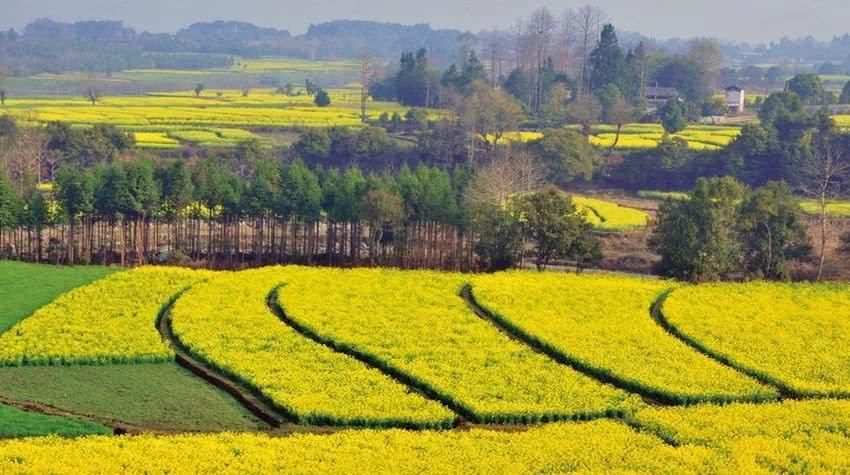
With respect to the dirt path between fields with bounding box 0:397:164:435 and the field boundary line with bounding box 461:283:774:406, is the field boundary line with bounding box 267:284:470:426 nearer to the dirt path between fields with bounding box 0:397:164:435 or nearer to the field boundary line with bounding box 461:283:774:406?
the field boundary line with bounding box 461:283:774:406

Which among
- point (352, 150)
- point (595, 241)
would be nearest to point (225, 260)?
Answer: point (595, 241)

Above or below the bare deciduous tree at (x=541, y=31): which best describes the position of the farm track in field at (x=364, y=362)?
below

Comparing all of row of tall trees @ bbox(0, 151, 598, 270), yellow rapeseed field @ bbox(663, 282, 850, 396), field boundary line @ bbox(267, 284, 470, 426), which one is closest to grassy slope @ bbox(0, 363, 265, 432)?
field boundary line @ bbox(267, 284, 470, 426)

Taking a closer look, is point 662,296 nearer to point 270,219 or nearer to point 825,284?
point 825,284

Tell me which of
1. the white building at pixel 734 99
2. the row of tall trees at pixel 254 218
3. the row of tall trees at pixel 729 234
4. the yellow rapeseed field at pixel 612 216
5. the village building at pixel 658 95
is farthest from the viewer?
the white building at pixel 734 99

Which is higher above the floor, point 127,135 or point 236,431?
point 127,135

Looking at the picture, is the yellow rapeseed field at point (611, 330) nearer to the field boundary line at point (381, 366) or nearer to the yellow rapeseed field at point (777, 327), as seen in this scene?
the yellow rapeseed field at point (777, 327)

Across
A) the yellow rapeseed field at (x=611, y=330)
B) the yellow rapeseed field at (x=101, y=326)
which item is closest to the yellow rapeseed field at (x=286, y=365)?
the yellow rapeseed field at (x=101, y=326)
